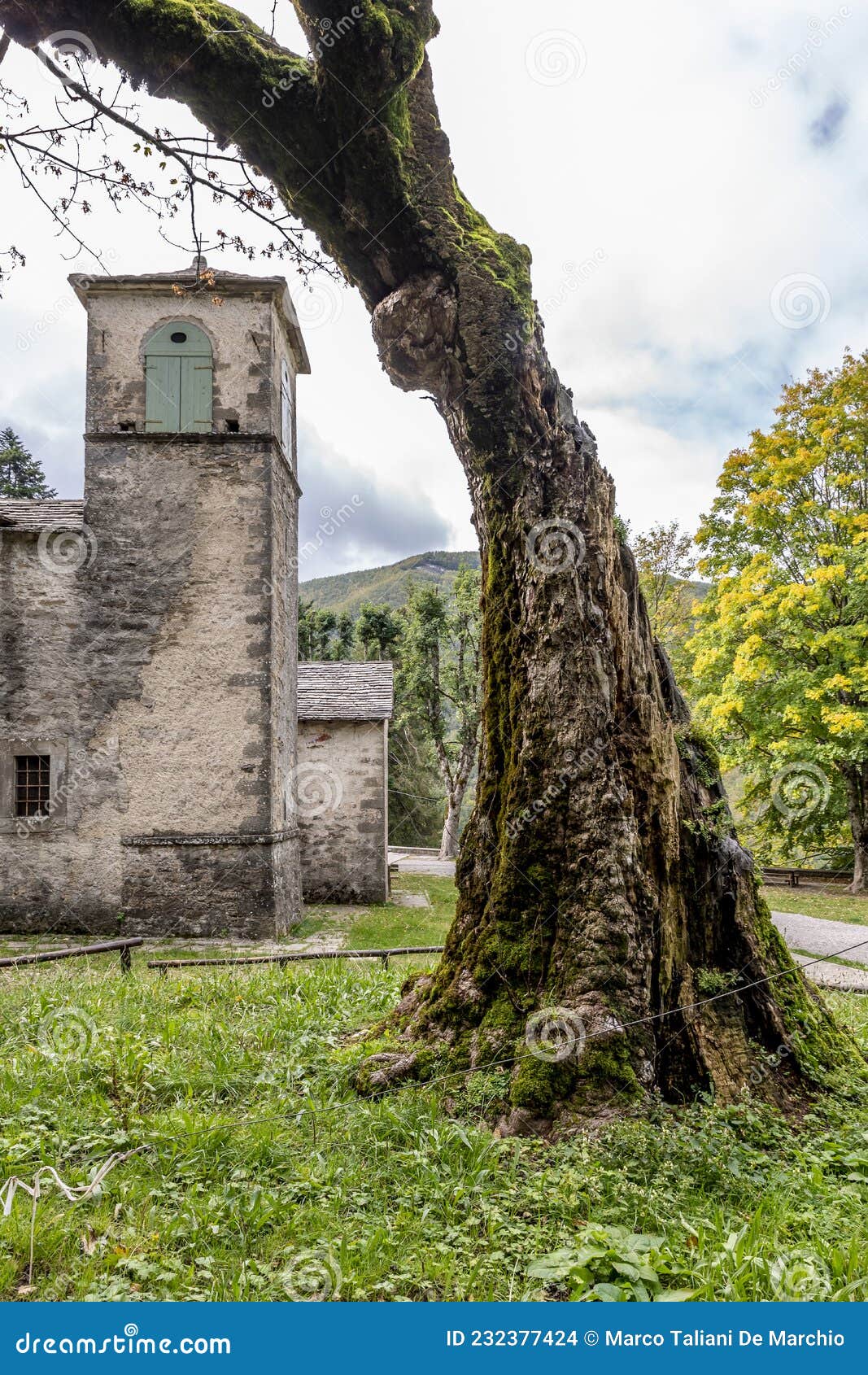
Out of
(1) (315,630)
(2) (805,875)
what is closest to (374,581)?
(1) (315,630)

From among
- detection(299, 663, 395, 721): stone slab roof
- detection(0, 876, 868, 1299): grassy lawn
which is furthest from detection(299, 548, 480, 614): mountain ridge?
detection(0, 876, 868, 1299): grassy lawn

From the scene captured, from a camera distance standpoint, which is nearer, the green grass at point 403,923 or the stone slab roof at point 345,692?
the green grass at point 403,923

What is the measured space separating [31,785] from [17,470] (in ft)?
95.3

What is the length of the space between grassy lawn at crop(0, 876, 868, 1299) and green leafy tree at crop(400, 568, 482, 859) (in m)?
24.3

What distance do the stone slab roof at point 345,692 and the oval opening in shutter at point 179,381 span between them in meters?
6.67

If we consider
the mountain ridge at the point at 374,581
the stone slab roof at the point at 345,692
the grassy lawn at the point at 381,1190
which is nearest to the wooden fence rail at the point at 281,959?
the grassy lawn at the point at 381,1190

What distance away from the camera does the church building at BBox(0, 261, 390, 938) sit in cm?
1207

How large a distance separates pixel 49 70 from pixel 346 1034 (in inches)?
242

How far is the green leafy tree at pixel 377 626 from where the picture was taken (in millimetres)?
31984

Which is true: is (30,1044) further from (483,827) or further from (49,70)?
(49,70)

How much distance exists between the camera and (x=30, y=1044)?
15.8 ft

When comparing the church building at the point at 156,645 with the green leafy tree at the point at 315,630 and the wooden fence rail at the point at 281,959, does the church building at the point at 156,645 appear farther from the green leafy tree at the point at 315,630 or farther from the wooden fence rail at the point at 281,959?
the green leafy tree at the point at 315,630

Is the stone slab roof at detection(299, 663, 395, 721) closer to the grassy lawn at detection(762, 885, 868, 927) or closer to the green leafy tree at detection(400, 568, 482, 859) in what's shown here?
the grassy lawn at detection(762, 885, 868, 927)

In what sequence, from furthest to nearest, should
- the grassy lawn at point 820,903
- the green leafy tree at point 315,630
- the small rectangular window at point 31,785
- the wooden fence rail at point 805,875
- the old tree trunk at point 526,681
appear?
the green leafy tree at point 315,630 < the wooden fence rail at point 805,875 < the grassy lawn at point 820,903 < the small rectangular window at point 31,785 < the old tree trunk at point 526,681
